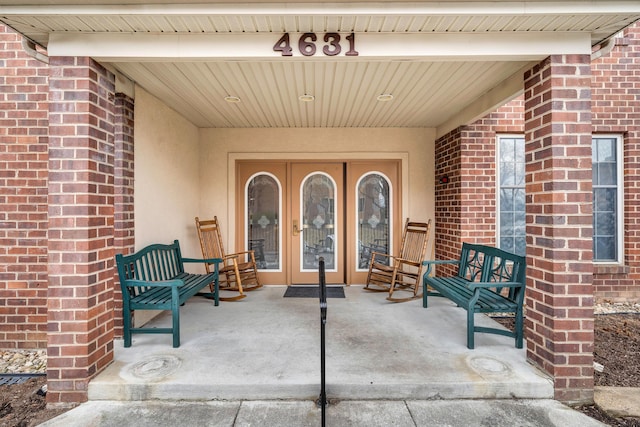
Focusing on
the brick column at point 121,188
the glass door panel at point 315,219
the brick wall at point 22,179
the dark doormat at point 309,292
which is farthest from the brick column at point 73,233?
the glass door panel at point 315,219

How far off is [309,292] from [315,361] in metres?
2.09

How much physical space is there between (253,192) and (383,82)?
273cm

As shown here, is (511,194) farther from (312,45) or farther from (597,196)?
(312,45)

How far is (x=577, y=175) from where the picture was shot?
7.54 feet

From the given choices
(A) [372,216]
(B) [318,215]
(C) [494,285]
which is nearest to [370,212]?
(A) [372,216]

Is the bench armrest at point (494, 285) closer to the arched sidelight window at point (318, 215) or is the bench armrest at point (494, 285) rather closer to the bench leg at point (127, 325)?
the arched sidelight window at point (318, 215)

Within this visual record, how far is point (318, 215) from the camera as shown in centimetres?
509

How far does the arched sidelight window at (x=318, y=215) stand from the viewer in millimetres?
5078

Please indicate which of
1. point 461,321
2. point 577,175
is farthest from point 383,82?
point 461,321

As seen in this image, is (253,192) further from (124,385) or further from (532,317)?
(532,317)

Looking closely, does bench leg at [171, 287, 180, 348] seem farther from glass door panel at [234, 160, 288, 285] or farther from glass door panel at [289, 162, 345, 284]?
glass door panel at [289, 162, 345, 284]

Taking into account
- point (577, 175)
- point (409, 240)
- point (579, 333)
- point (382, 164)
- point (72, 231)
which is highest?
point (382, 164)

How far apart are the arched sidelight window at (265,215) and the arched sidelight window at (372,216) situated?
131 cm

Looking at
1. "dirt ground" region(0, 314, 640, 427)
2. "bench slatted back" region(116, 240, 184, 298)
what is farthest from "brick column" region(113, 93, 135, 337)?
"dirt ground" region(0, 314, 640, 427)
